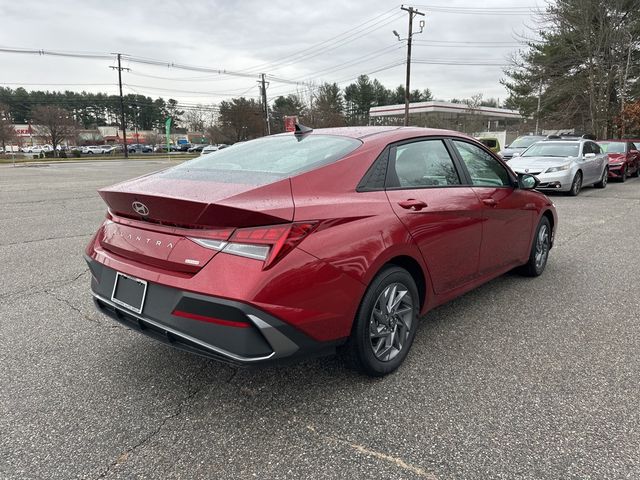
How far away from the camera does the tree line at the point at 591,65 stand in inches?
1031

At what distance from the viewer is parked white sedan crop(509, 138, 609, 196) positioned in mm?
12180

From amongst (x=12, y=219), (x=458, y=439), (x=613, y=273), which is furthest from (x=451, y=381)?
(x=12, y=219)

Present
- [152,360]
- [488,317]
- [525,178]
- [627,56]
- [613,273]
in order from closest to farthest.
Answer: [152,360], [488,317], [525,178], [613,273], [627,56]

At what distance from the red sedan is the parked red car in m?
16.2

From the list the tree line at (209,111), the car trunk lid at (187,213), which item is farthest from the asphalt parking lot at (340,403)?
the tree line at (209,111)

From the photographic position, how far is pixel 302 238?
2.29m

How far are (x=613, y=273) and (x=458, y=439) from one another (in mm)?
3912

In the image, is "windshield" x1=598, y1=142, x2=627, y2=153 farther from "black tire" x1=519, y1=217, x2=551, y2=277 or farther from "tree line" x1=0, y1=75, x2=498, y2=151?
"tree line" x1=0, y1=75, x2=498, y2=151

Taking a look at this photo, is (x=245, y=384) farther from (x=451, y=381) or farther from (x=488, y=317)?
(x=488, y=317)

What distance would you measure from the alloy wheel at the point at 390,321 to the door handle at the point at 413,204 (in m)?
0.50

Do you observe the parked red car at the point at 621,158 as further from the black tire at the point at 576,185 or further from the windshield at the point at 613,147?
the black tire at the point at 576,185

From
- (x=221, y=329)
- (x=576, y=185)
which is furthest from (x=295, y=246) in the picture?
(x=576, y=185)

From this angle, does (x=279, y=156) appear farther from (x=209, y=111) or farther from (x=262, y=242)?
(x=209, y=111)

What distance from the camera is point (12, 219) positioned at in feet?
28.5
